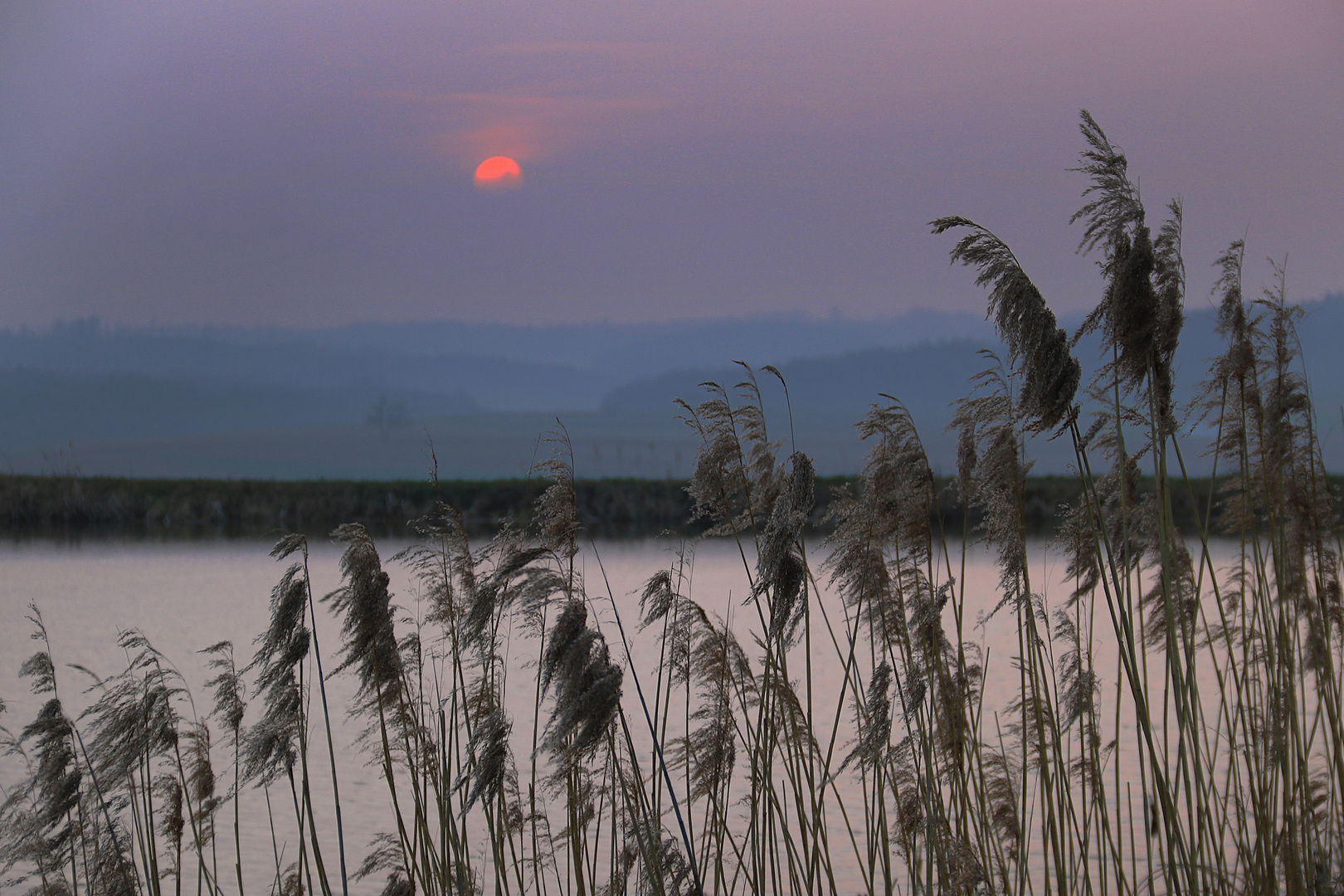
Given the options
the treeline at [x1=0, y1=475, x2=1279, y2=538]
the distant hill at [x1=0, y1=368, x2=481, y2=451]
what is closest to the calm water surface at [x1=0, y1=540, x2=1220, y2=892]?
the treeline at [x1=0, y1=475, x2=1279, y2=538]

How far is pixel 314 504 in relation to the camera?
82.0 ft

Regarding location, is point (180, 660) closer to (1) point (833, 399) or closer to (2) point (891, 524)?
(2) point (891, 524)

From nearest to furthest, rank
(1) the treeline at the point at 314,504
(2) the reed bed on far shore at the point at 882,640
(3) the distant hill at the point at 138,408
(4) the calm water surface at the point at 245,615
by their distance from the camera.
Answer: (2) the reed bed on far shore at the point at 882,640 → (4) the calm water surface at the point at 245,615 → (1) the treeline at the point at 314,504 → (3) the distant hill at the point at 138,408

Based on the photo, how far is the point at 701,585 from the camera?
51.4ft

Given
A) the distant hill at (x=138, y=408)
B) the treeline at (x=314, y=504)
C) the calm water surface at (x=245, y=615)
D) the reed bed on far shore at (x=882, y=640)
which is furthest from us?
the distant hill at (x=138, y=408)

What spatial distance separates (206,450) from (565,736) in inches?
4236

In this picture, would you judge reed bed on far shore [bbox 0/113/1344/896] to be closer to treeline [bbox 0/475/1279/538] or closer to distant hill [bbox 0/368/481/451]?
treeline [bbox 0/475/1279/538]

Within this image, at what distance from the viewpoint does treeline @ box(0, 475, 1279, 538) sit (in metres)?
24.1

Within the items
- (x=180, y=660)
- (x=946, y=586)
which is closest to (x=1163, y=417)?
(x=946, y=586)

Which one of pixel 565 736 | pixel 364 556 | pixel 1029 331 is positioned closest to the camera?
pixel 565 736

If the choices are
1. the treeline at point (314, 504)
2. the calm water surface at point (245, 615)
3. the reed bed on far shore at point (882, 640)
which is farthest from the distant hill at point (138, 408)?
the reed bed on far shore at point (882, 640)

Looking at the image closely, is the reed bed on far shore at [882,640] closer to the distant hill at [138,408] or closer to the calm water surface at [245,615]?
the calm water surface at [245,615]

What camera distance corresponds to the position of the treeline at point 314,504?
2406 cm

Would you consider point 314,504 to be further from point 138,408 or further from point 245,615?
point 138,408
